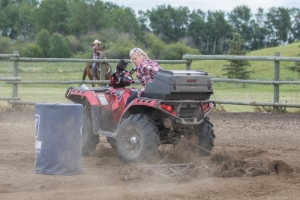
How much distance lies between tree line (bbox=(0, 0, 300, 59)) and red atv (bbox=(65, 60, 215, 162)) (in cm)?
4118

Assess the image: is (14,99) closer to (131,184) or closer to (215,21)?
(131,184)

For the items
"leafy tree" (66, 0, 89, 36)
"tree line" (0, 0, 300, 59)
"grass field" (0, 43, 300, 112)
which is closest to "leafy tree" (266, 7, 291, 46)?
"tree line" (0, 0, 300, 59)

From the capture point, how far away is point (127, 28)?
2931 inches

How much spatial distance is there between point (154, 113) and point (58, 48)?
47013mm

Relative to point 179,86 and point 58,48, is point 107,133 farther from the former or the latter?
point 58,48

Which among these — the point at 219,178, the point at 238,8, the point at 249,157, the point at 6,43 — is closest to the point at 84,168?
the point at 219,178

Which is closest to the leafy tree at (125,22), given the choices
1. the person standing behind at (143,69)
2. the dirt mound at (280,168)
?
the person standing behind at (143,69)

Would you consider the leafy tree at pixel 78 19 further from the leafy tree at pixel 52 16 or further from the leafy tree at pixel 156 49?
the leafy tree at pixel 156 49

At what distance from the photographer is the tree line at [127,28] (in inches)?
2190

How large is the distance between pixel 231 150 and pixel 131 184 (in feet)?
10.2

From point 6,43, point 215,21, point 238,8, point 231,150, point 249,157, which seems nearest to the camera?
point 249,157

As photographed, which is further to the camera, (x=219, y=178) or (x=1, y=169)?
(x=1, y=169)

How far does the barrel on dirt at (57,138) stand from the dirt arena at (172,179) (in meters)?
0.16

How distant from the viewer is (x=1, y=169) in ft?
25.1
